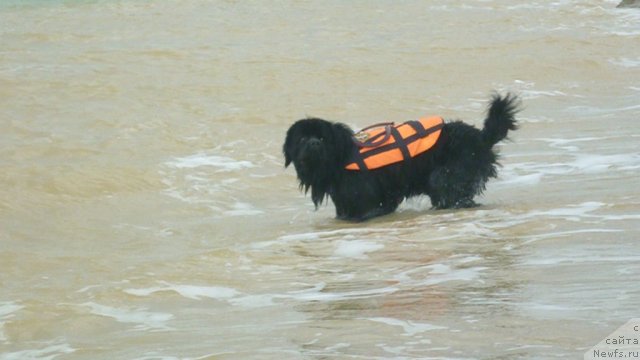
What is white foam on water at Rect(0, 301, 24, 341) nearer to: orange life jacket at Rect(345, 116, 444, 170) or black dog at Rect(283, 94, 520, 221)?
black dog at Rect(283, 94, 520, 221)

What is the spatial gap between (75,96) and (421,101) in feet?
13.6

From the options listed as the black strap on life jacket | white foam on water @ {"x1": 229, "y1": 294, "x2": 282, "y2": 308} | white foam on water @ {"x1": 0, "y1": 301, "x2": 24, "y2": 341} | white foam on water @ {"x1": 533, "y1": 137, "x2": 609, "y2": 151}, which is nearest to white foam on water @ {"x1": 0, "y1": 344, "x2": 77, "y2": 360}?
white foam on water @ {"x1": 0, "y1": 301, "x2": 24, "y2": 341}

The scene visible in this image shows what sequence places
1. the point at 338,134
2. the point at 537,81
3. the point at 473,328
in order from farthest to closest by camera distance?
1. the point at 537,81
2. the point at 338,134
3. the point at 473,328

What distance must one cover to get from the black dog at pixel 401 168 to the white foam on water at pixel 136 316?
2643 mm

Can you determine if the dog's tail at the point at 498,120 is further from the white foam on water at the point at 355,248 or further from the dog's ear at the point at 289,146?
the white foam on water at the point at 355,248

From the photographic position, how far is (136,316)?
6309 mm

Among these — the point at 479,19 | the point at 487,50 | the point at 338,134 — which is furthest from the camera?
the point at 479,19

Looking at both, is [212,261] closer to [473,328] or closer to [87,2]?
[473,328]

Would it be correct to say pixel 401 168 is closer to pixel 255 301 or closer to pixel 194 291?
pixel 194 291

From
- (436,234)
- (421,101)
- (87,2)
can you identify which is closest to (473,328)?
(436,234)

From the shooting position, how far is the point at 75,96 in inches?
583

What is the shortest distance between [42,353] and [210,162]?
6.26m

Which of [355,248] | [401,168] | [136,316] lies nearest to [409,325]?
[136,316]

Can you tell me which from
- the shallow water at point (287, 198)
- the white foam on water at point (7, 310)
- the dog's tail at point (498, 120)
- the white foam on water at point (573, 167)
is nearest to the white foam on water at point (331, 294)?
the shallow water at point (287, 198)
